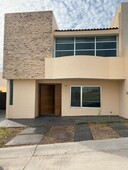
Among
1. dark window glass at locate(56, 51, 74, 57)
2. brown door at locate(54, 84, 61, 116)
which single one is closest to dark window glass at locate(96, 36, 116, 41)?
dark window glass at locate(56, 51, 74, 57)

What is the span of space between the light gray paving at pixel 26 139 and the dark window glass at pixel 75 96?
847 centimetres

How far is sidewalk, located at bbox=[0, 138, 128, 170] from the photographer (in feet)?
21.8

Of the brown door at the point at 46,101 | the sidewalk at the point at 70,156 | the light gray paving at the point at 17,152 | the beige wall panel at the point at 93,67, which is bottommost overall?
the light gray paving at the point at 17,152

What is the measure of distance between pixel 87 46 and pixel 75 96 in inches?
Result: 194

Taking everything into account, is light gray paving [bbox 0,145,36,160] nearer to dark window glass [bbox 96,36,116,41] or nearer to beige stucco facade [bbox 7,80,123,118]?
beige stucco facade [bbox 7,80,123,118]

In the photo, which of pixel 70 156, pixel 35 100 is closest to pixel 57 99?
pixel 35 100

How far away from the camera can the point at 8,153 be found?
8328 mm

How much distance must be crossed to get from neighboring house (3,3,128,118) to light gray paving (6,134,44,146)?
7.63 meters

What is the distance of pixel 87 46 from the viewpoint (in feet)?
63.7

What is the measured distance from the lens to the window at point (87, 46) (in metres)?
19.0

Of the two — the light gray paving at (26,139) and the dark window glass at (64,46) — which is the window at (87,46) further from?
the light gray paving at (26,139)

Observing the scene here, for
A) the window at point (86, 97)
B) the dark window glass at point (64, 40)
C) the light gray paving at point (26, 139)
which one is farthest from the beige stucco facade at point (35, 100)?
the light gray paving at point (26, 139)

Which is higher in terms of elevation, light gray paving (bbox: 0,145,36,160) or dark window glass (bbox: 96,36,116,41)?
dark window glass (bbox: 96,36,116,41)

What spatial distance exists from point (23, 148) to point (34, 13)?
537 inches
